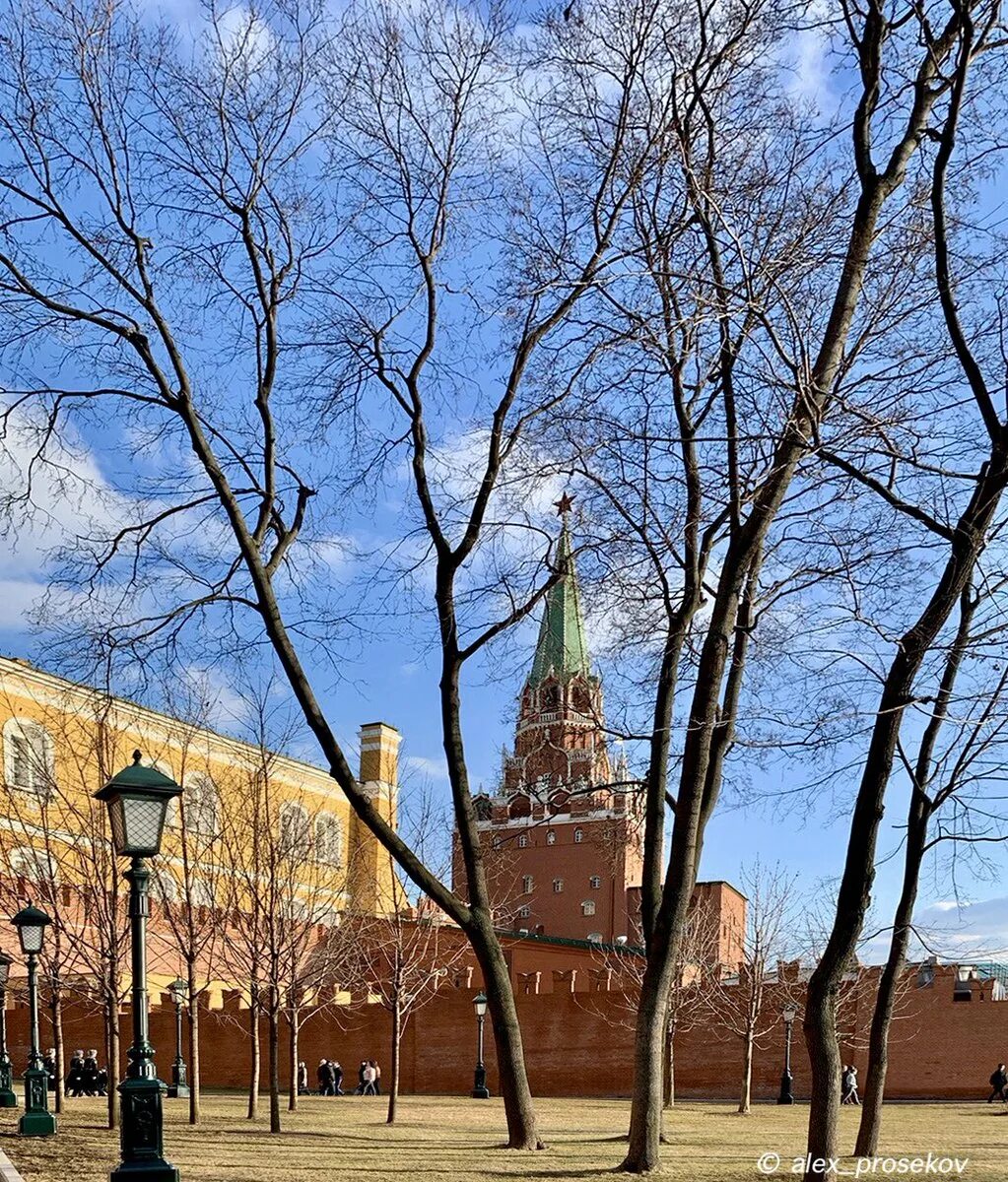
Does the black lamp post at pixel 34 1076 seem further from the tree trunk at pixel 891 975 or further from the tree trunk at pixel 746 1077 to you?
the tree trunk at pixel 746 1077

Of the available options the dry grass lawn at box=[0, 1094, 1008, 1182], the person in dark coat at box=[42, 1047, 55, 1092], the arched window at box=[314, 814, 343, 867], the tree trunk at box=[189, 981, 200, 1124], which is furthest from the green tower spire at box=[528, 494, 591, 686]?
the arched window at box=[314, 814, 343, 867]

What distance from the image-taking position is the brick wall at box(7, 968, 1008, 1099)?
3781cm

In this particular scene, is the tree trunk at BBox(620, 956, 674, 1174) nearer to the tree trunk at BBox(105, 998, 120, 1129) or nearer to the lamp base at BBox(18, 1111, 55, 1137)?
the lamp base at BBox(18, 1111, 55, 1137)

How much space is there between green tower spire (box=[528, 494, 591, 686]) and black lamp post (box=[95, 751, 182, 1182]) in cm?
446

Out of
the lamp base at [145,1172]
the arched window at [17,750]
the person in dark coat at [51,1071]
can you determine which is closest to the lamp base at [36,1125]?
the person in dark coat at [51,1071]

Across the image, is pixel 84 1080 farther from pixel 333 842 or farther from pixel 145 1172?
pixel 145 1172

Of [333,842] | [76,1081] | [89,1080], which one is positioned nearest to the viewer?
[76,1081]

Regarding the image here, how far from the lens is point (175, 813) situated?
3472 centimetres

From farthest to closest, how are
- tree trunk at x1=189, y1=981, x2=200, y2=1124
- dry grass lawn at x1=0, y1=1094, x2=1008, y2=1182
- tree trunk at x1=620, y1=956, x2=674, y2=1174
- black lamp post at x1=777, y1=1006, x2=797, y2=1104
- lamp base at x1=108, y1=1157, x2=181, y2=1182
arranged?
black lamp post at x1=777, y1=1006, x2=797, y2=1104 → tree trunk at x1=189, y1=981, x2=200, y2=1124 → dry grass lawn at x1=0, y1=1094, x2=1008, y2=1182 → tree trunk at x1=620, y1=956, x2=674, y2=1174 → lamp base at x1=108, y1=1157, x2=181, y2=1182

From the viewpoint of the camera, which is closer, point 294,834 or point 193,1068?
point 193,1068

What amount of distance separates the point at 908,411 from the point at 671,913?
4.75 meters

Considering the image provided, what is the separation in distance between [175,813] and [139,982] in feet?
88.5

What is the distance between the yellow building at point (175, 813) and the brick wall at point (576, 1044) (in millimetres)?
3039

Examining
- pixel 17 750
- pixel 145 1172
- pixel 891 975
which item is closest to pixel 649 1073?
pixel 891 975
